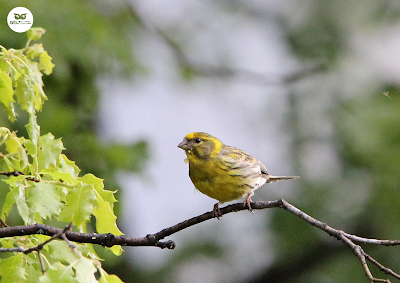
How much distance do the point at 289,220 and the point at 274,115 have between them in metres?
2.38

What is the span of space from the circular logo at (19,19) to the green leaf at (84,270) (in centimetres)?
429

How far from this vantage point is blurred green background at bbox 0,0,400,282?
748cm

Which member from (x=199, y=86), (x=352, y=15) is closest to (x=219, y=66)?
(x=199, y=86)

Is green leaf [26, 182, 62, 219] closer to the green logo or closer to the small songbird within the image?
Result: the small songbird

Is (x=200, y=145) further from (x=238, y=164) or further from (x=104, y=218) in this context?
(x=104, y=218)

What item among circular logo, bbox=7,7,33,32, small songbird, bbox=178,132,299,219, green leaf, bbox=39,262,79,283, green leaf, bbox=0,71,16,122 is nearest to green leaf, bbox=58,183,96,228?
green leaf, bbox=39,262,79,283

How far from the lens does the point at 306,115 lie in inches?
408

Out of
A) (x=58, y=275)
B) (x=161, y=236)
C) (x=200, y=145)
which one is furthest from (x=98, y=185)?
(x=200, y=145)

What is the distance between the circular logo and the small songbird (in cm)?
251

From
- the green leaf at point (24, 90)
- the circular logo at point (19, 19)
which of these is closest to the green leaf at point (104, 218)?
the green leaf at point (24, 90)

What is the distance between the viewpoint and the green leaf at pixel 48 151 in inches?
124

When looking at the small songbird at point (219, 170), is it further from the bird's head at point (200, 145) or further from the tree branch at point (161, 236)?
the tree branch at point (161, 236)

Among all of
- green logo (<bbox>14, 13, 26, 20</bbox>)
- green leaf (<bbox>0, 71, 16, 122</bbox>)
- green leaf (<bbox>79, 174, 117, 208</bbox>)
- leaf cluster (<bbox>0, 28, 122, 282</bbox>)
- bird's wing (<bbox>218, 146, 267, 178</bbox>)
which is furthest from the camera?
green logo (<bbox>14, 13, 26, 20</bbox>)

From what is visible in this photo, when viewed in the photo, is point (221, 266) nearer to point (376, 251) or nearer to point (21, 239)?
point (376, 251)
